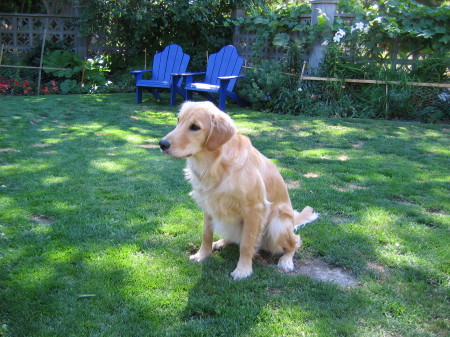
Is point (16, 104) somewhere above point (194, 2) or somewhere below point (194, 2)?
below

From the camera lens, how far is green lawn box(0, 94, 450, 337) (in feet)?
6.80

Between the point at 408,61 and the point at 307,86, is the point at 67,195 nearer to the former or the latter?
the point at 307,86

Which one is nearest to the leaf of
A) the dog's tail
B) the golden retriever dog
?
the dog's tail

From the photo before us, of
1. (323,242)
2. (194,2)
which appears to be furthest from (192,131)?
(194,2)

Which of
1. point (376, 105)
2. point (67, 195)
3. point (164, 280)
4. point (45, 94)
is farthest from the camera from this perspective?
point (45, 94)

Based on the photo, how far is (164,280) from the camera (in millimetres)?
2418

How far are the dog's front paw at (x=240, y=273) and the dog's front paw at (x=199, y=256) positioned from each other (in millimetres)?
277

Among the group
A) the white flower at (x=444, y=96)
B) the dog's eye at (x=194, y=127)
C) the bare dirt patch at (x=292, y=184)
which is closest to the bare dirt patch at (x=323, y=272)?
the dog's eye at (x=194, y=127)

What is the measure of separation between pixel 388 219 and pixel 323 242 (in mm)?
722

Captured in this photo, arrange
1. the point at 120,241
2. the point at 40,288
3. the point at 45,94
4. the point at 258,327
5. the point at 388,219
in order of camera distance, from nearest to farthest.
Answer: the point at 258,327
the point at 40,288
the point at 120,241
the point at 388,219
the point at 45,94

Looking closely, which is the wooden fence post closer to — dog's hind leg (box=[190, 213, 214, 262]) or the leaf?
the leaf

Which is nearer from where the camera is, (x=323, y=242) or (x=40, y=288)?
(x=40, y=288)

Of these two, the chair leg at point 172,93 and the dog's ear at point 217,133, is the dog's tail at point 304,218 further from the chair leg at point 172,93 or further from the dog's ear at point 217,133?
the chair leg at point 172,93

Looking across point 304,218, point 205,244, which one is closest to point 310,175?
point 304,218
